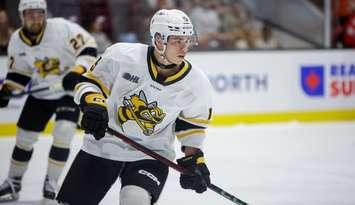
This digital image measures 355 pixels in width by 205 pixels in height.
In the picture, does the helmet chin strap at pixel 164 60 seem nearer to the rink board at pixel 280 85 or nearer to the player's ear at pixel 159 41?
the player's ear at pixel 159 41

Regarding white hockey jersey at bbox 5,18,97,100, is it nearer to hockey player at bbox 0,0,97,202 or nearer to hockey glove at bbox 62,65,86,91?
hockey player at bbox 0,0,97,202

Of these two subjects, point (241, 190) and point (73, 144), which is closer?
point (241, 190)

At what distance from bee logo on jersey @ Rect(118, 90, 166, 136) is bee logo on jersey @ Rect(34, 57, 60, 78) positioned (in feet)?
5.25

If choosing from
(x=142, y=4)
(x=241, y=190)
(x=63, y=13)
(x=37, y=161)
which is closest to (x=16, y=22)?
(x=63, y=13)

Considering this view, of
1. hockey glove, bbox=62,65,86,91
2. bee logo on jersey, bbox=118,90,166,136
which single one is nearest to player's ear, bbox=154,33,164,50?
bee logo on jersey, bbox=118,90,166,136

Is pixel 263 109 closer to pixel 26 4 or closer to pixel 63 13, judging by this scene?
pixel 63 13

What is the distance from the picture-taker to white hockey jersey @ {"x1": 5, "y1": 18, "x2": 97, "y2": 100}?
4.61m

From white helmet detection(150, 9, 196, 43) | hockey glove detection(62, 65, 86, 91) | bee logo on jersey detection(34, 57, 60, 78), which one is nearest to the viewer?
white helmet detection(150, 9, 196, 43)

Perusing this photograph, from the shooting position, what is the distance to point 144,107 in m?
3.18

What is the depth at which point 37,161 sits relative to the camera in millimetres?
5883

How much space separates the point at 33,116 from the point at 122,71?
4.98 ft

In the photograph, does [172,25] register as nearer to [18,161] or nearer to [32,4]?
[32,4]

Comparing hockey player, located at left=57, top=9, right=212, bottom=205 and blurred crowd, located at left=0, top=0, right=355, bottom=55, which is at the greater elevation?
hockey player, located at left=57, top=9, right=212, bottom=205

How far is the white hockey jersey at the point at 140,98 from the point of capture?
316cm
